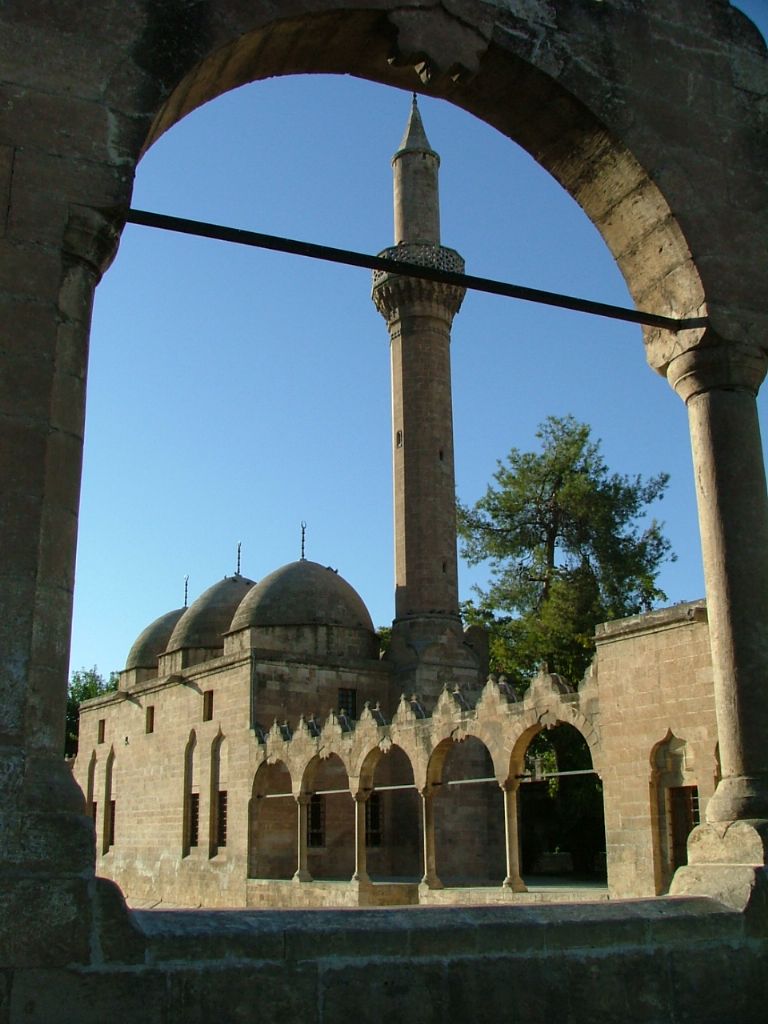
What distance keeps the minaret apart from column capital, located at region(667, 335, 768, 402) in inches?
768

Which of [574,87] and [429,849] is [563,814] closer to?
[429,849]

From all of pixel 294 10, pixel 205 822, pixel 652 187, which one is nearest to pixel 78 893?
pixel 294 10

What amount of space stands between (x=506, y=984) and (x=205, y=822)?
868 inches

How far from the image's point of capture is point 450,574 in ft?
82.9

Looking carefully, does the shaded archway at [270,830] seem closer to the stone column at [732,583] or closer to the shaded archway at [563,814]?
the shaded archway at [563,814]

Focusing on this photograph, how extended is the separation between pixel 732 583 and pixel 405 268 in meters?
2.17

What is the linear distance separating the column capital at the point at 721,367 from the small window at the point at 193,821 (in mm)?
22305

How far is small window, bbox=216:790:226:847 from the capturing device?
24.4 m

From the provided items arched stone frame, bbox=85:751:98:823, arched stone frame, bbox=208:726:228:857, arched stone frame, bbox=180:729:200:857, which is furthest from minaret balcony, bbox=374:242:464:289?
arched stone frame, bbox=85:751:98:823

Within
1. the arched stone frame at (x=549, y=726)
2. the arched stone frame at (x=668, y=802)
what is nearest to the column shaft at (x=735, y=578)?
the arched stone frame at (x=668, y=802)

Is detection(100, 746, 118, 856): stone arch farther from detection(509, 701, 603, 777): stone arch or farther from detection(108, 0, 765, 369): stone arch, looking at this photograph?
detection(108, 0, 765, 369): stone arch

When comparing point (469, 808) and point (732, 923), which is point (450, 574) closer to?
point (469, 808)

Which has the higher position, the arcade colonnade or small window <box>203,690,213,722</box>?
small window <box>203,690,213,722</box>

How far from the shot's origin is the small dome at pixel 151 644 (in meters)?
33.6
